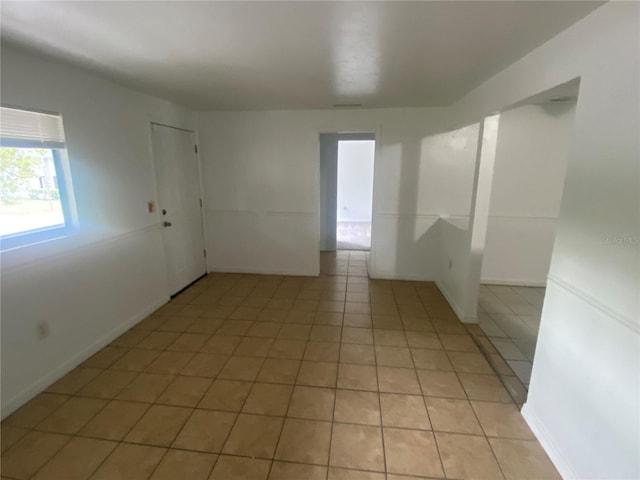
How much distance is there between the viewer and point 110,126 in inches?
107

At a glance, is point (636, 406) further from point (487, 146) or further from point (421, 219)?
point (421, 219)

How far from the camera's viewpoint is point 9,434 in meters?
1.85

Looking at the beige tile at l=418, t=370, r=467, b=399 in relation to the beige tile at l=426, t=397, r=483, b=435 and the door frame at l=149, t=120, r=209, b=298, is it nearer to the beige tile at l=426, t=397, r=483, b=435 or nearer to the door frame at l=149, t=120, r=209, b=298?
the beige tile at l=426, t=397, r=483, b=435

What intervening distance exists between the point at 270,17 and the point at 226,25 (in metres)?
0.24

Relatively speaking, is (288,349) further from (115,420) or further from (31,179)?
(31,179)

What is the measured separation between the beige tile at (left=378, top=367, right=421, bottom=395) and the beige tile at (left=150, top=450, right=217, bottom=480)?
1.18 meters

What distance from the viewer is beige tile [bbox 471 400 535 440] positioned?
1858mm

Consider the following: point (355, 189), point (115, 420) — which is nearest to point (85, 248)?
point (115, 420)

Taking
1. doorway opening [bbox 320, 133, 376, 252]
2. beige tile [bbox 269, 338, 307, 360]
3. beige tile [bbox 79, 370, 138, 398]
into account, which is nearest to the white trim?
beige tile [bbox 269, 338, 307, 360]

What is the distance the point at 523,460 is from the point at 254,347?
1973mm

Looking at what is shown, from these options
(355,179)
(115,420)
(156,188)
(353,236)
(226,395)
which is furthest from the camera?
(355,179)

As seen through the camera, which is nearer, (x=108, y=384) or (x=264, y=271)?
(x=108, y=384)

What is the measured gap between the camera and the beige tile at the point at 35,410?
1.93 metres

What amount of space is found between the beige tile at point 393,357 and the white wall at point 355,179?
Answer: 591cm
